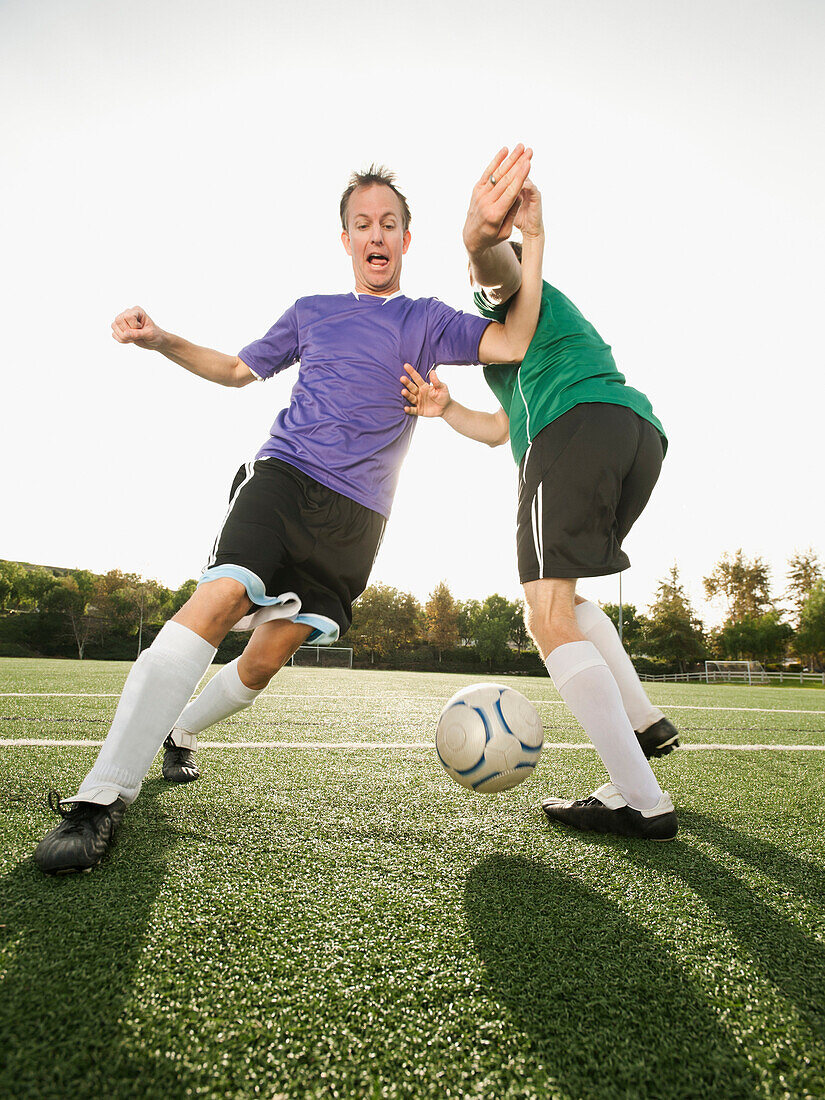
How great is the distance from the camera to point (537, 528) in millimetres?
2354

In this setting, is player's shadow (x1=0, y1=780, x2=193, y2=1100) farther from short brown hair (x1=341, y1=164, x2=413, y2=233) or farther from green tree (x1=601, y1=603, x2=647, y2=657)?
green tree (x1=601, y1=603, x2=647, y2=657)

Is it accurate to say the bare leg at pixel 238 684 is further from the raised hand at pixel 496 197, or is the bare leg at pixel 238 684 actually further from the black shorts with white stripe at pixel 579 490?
the raised hand at pixel 496 197

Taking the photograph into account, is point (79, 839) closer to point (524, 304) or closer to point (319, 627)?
point (319, 627)

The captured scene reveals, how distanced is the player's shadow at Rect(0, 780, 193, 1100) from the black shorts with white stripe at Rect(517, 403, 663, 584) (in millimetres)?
1631

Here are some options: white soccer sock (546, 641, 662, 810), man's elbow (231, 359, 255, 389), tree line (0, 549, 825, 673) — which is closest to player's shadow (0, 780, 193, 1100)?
→ white soccer sock (546, 641, 662, 810)

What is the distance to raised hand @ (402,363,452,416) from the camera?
2.92 meters

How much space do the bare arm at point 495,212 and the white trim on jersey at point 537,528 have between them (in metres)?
0.90

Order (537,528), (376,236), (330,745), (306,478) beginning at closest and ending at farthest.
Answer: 1. (537,528)
2. (306,478)
3. (376,236)
4. (330,745)

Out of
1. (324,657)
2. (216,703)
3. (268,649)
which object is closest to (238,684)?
(216,703)

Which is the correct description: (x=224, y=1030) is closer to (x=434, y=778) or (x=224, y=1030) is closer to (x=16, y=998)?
(x=16, y=998)

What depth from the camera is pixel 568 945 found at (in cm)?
138

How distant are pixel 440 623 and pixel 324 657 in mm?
19956

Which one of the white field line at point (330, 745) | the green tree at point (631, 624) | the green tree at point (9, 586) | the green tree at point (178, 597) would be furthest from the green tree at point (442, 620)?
the white field line at point (330, 745)

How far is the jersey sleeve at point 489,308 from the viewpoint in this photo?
271 cm
